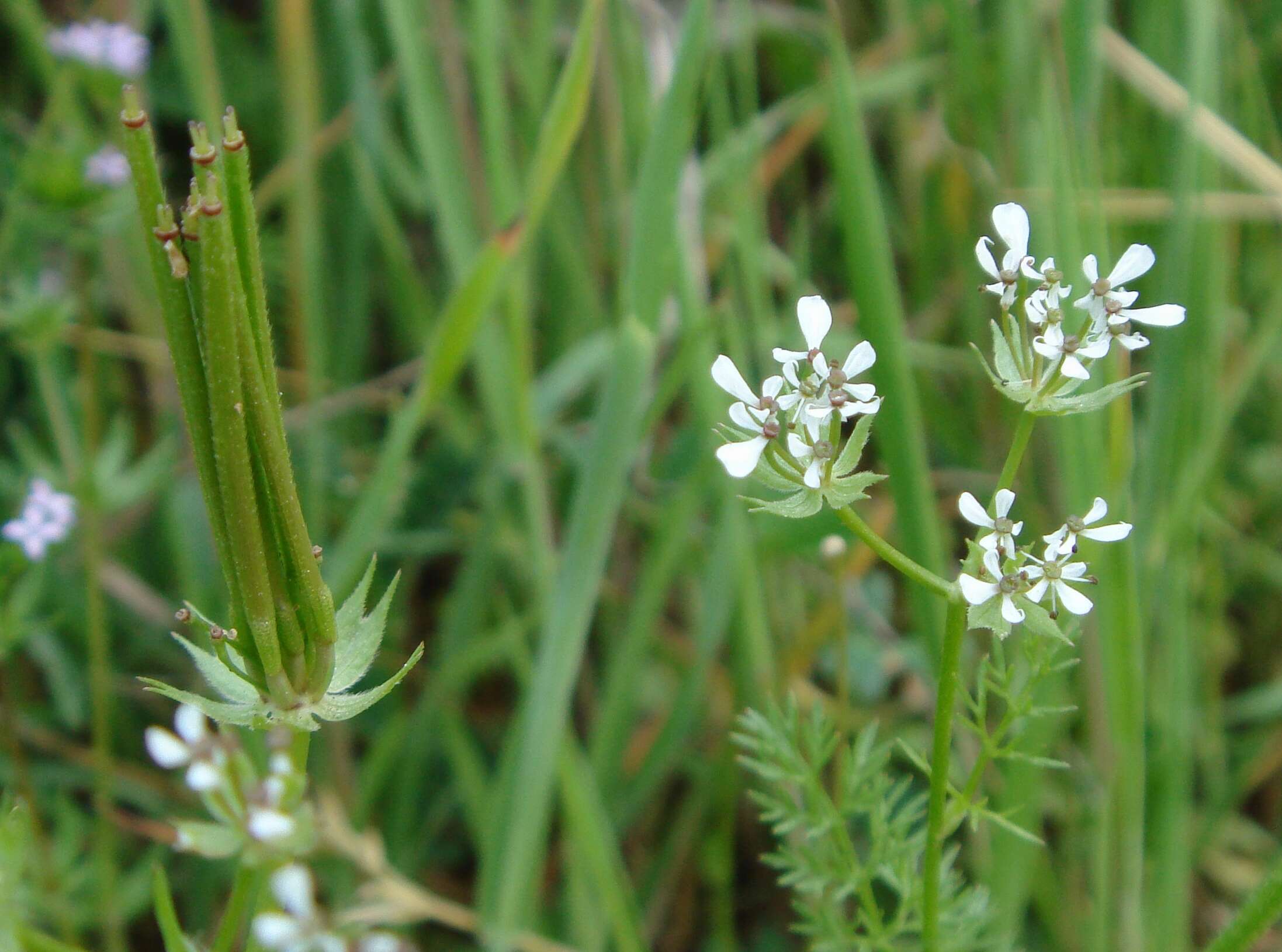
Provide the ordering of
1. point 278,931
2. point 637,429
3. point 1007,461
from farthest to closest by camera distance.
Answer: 1. point 637,429
2. point 1007,461
3. point 278,931

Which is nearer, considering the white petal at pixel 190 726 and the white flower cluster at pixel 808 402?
the white petal at pixel 190 726

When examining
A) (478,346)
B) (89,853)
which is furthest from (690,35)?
(89,853)

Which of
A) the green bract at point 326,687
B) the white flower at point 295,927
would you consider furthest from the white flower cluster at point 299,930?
the green bract at point 326,687

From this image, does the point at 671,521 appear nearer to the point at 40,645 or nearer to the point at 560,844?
the point at 560,844

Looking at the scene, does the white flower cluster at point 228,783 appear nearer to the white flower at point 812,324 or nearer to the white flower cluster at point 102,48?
the white flower at point 812,324

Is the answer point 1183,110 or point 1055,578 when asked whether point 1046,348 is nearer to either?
point 1055,578

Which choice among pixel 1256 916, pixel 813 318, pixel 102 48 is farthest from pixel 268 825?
pixel 102 48
